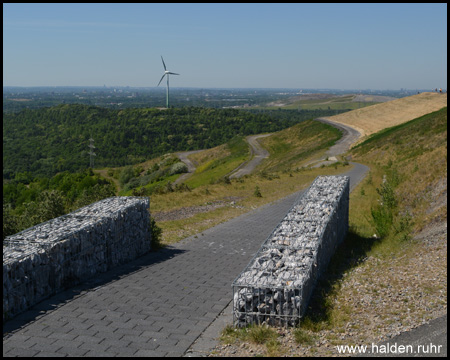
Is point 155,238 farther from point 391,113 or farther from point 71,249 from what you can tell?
point 391,113

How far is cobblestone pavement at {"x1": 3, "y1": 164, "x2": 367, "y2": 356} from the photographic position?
25.1 ft

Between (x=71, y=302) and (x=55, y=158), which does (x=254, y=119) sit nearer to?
(x=55, y=158)

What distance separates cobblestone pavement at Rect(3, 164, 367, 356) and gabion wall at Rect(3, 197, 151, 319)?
25 cm

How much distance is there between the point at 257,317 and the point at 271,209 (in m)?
13.7

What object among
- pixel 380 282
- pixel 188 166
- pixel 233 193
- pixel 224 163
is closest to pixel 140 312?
pixel 380 282

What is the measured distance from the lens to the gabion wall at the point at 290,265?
804cm

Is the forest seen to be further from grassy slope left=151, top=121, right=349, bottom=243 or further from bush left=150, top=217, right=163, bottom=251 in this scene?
bush left=150, top=217, right=163, bottom=251

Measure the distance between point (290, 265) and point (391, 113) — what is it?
70.3 metres

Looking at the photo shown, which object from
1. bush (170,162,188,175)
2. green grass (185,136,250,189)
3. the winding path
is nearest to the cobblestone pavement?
the winding path

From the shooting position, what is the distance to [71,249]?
1034cm

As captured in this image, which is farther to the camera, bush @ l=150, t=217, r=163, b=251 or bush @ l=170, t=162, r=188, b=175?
bush @ l=170, t=162, r=188, b=175

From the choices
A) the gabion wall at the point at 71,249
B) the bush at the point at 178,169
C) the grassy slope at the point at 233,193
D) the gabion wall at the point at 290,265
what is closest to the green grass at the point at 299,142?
the grassy slope at the point at 233,193

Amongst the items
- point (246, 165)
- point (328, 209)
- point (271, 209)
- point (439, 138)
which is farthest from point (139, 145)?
point (328, 209)

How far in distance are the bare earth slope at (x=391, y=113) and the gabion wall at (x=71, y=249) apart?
54360 millimetres
